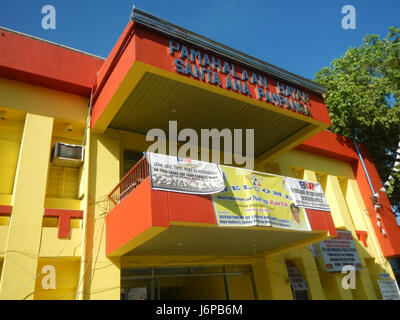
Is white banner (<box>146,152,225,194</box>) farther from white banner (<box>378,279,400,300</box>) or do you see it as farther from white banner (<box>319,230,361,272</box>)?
white banner (<box>378,279,400,300</box>)

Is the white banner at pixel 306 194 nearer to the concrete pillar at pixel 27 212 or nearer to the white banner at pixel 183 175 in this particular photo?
the white banner at pixel 183 175

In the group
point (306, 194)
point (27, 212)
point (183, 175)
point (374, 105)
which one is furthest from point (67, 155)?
point (374, 105)

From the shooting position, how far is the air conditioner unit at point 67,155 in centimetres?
870

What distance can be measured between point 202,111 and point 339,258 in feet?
27.5

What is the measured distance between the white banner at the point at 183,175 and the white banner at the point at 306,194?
2635 mm

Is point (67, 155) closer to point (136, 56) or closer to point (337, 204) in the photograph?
point (136, 56)

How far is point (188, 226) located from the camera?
6.77m

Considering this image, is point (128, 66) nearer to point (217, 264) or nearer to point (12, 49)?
point (12, 49)

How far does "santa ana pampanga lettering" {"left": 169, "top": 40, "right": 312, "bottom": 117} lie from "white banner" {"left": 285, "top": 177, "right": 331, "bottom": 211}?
2.41m

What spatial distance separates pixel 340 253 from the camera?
508 inches

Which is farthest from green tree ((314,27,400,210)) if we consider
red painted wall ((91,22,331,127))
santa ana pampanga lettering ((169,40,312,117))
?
red painted wall ((91,22,331,127))

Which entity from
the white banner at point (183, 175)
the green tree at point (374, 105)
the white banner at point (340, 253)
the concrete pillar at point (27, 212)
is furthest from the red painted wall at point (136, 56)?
the green tree at point (374, 105)
